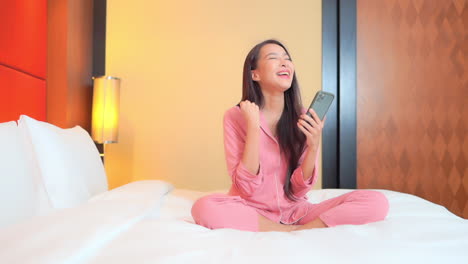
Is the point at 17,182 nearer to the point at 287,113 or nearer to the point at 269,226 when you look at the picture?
the point at 269,226

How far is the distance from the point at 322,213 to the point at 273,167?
1.27 feet

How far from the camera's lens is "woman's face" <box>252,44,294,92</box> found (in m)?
1.83

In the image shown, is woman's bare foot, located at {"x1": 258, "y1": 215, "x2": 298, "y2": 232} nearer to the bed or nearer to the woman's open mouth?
the bed

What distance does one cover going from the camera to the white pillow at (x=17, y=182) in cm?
136

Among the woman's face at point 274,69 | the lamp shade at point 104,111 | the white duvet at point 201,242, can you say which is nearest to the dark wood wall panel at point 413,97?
the woman's face at point 274,69

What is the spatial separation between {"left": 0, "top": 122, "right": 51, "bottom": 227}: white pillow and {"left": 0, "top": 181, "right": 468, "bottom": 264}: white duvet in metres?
0.26

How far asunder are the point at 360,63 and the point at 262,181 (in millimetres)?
2208

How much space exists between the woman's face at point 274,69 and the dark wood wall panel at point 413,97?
1.86 meters

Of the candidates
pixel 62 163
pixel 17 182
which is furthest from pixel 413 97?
pixel 17 182

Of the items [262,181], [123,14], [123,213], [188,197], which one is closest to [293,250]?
[123,213]

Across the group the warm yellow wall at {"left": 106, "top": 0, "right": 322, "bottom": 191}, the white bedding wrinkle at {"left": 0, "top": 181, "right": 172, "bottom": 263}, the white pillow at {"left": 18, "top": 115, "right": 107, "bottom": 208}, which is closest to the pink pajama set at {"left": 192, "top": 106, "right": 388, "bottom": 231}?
the white bedding wrinkle at {"left": 0, "top": 181, "right": 172, "bottom": 263}

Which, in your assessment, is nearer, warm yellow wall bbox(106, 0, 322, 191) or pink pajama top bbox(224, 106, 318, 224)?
pink pajama top bbox(224, 106, 318, 224)

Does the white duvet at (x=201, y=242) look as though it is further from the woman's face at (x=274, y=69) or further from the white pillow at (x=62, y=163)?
the woman's face at (x=274, y=69)

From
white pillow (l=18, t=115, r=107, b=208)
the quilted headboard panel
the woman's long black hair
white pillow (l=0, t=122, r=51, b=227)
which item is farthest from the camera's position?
the quilted headboard panel
